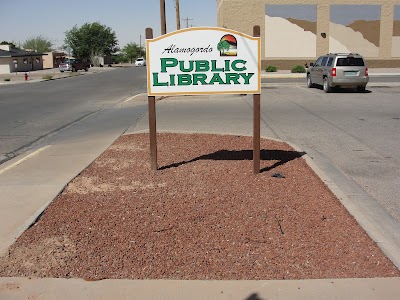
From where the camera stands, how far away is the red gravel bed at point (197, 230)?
4.36 meters

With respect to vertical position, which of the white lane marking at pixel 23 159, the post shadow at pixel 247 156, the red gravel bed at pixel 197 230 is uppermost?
the post shadow at pixel 247 156

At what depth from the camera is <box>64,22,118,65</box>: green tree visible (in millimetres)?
106125

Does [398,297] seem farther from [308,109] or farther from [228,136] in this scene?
[308,109]

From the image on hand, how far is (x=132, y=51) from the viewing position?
135000 mm

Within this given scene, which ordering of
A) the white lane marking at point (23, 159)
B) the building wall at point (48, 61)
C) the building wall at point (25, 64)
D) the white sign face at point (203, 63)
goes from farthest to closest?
the building wall at point (48, 61) → the building wall at point (25, 64) → the white lane marking at point (23, 159) → the white sign face at point (203, 63)

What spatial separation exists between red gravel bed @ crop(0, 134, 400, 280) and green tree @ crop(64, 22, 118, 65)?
333ft

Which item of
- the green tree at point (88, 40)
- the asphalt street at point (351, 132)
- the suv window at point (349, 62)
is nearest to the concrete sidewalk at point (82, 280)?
the asphalt street at point (351, 132)

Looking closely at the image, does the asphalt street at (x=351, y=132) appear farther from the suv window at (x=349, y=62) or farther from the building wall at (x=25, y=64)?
the building wall at (x=25, y=64)

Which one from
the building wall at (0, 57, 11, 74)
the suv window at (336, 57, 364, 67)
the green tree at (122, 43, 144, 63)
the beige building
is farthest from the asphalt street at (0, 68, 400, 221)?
the green tree at (122, 43, 144, 63)

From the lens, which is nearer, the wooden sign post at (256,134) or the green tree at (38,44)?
the wooden sign post at (256,134)

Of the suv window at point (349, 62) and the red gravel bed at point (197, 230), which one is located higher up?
the suv window at point (349, 62)

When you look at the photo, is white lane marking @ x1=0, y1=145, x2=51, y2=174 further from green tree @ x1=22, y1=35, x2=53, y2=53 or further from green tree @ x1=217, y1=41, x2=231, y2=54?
green tree @ x1=22, y1=35, x2=53, y2=53

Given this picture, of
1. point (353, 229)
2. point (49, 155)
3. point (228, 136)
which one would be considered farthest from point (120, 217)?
point (228, 136)

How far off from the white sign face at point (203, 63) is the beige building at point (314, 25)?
4239 cm
